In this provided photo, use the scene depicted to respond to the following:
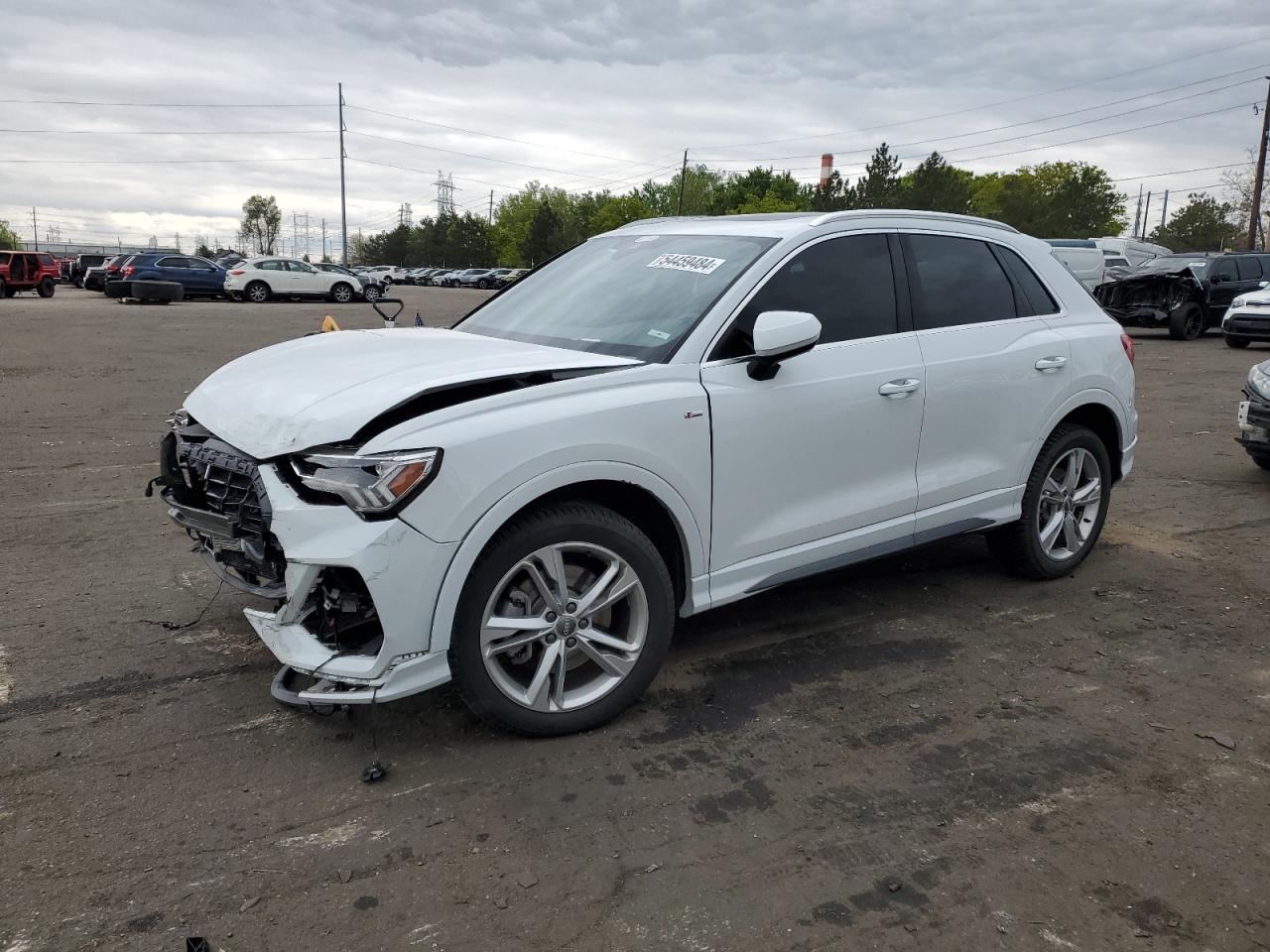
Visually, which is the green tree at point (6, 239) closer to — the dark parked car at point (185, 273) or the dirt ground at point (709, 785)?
the dark parked car at point (185, 273)

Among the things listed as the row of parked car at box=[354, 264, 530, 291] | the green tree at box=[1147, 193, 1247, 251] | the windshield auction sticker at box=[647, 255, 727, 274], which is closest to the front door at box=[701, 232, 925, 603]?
the windshield auction sticker at box=[647, 255, 727, 274]

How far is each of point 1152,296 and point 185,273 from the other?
1142 inches

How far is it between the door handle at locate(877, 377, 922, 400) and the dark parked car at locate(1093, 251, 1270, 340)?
18.8 m

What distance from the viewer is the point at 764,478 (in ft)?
12.1

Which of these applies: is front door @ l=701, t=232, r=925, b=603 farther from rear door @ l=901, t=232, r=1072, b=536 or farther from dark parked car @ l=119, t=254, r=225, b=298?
dark parked car @ l=119, t=254, r=225, b=298

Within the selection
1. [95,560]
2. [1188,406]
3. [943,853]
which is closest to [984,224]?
[943,853]

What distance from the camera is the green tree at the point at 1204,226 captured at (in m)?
70.1

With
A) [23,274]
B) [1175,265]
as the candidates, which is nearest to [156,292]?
[23,274]

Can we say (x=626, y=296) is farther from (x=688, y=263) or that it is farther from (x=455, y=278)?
(x=455, y=278)

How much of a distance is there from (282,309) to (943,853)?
2893 cm

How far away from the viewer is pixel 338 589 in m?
2.96

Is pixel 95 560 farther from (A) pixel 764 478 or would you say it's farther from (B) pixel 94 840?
(A) pixel 764 478

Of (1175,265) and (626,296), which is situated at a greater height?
(1175,265)

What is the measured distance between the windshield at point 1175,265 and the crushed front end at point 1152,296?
0.36 m
